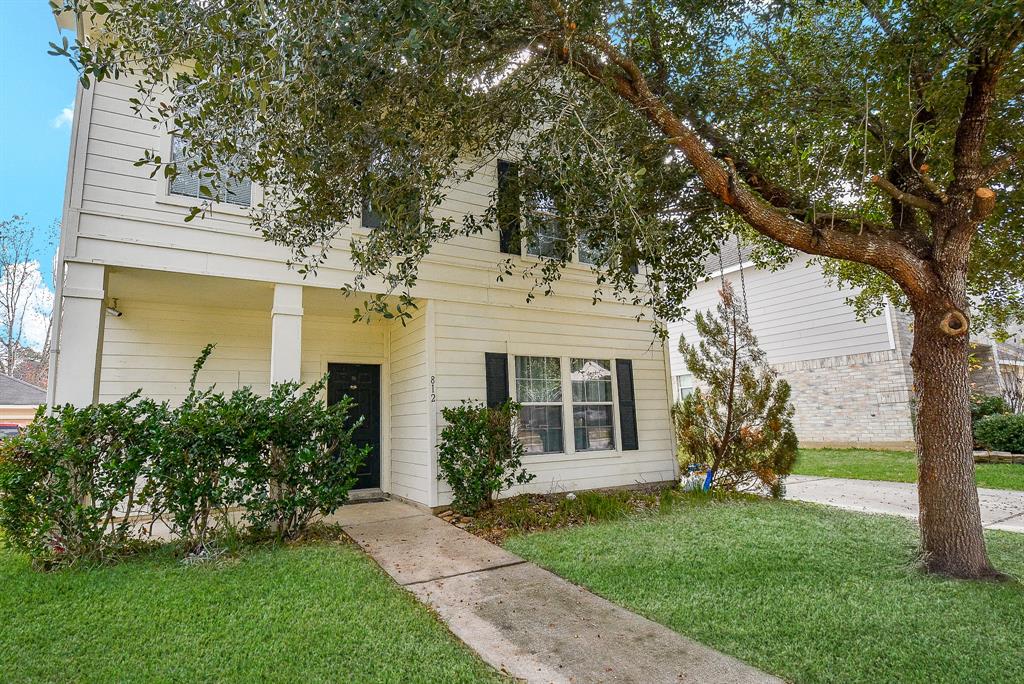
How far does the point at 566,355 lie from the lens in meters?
8.27

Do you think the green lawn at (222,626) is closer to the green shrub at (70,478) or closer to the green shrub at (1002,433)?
the green shrub at (70,478)

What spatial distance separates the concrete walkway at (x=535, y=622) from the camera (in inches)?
114

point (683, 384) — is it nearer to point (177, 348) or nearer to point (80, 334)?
point (177, 348)

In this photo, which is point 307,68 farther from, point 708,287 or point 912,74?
point 708,287

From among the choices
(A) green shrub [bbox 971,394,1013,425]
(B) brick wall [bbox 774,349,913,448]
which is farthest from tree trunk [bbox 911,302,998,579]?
(A) green shrub [bbox 971,394,1013,425]

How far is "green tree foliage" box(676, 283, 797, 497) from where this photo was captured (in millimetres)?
7875

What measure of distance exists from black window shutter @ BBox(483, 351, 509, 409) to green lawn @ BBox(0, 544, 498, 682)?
3.22 m

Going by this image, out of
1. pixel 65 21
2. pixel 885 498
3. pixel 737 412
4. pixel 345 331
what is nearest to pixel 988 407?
pixel 885 498

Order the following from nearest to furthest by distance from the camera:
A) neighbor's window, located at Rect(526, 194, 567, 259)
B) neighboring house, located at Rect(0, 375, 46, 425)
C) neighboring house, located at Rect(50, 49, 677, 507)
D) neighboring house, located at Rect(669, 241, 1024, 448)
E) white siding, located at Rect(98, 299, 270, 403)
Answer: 1. neighboring house, located at Rect(50, 49, 677, 507)
2. neighbor's window, located at Rect(526, 194, 567, 259)
3. white siding, located at Rect(98, 299, 270, 403)
4. neighboring house, located at Rect(669, 241, 1024, 448)
5. neighboring house, located at Rect(0, 375, 46, 425)

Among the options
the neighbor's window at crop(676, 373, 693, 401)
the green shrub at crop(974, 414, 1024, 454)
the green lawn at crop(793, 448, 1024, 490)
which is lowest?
the green lawn at crop(793, 448, 1024, 490)

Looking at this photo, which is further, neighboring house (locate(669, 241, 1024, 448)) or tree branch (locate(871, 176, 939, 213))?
neighboring house (locate(669, 241, 1024, 448))

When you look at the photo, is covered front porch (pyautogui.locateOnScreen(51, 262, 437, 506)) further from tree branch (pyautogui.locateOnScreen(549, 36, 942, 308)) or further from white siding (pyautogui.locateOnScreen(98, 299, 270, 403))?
tree branch (pyautogui.locateOnScreen(549, 36, 942, 308))

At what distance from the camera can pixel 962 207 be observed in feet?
14.9

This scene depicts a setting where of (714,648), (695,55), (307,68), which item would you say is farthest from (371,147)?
(714,648)
